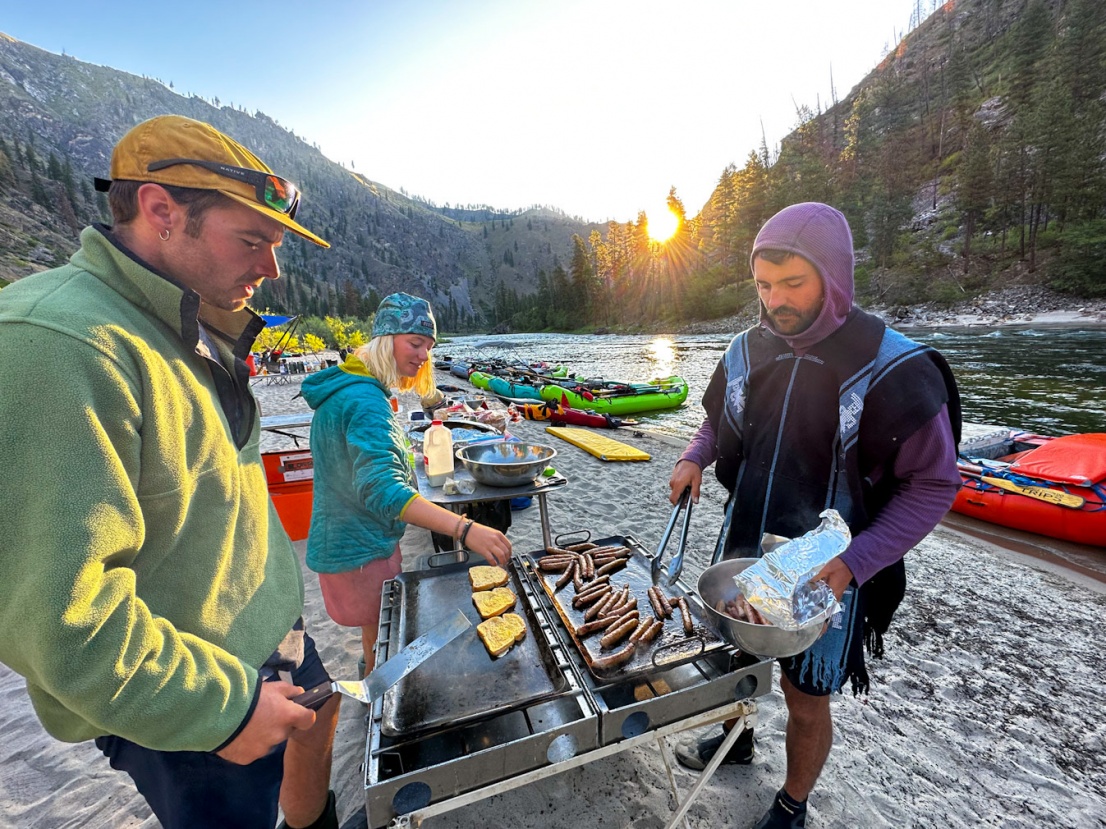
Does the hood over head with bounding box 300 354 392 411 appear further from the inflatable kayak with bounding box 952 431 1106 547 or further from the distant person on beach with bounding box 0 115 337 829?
the inflatable kayak with bounding box 952 431 1106 547

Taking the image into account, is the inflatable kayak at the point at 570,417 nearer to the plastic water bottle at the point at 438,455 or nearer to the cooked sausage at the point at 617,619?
the plastic water bottle at the point at 438,455

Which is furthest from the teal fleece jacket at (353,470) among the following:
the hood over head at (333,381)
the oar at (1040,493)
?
the oar at (1040,493)

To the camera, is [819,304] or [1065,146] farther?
[1065,146]

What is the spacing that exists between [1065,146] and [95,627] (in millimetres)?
66352

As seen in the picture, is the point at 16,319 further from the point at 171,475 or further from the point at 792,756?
the point at 792,756

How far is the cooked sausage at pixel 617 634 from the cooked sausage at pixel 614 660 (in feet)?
0.20

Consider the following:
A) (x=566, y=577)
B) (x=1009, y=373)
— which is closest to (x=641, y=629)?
(x=566, y=577)

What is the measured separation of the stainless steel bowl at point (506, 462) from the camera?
3781 mm

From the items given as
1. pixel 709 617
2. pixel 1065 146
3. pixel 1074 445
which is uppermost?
pixel 1065 146

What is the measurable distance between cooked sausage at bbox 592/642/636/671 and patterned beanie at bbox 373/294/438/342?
83.2 inches

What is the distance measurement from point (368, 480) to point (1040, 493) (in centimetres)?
982

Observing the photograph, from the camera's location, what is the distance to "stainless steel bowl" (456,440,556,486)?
378 cm

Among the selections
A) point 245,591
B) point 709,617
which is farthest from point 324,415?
point 709,617

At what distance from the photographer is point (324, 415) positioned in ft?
8.54
